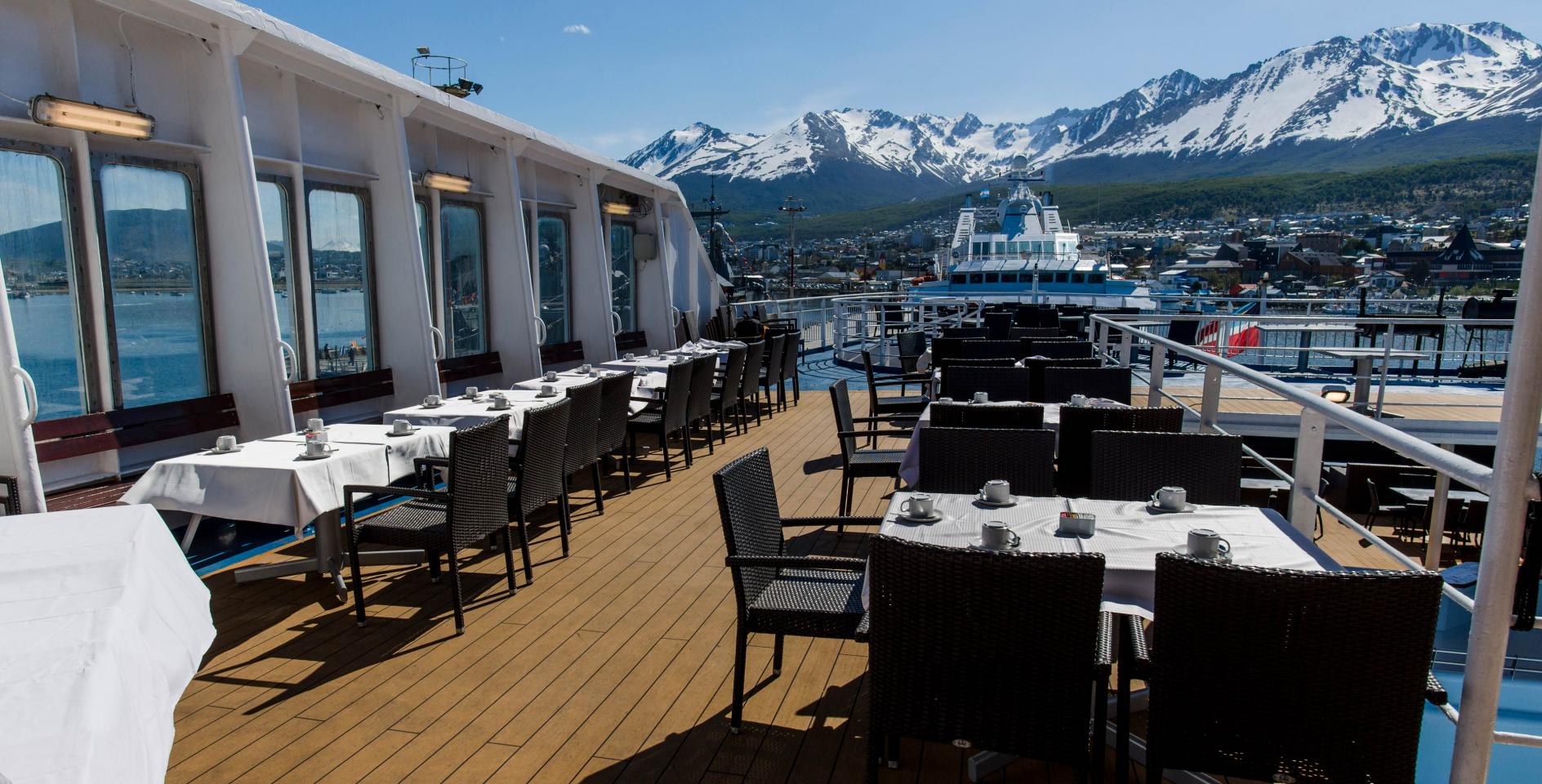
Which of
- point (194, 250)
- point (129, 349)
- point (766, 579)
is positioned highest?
point (194, 250)

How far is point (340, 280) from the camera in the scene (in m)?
5.89

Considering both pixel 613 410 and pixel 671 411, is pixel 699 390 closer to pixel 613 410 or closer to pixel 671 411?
pixel 671 411

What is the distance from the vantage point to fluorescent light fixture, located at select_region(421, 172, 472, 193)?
21.3 ft

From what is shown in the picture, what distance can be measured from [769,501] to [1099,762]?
1300mm

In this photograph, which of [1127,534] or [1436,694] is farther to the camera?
[1127,534]

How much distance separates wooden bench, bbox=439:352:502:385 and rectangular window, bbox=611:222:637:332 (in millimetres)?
2869

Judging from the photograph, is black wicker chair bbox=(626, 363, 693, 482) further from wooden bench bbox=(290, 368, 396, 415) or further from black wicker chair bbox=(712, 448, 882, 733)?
black wicker chair bbox=(712, 448, 882, 733)

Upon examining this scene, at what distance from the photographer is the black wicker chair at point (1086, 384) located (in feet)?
16.4

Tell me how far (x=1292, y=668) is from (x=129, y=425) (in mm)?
4932

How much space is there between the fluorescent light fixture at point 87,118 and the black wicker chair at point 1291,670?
4605mm

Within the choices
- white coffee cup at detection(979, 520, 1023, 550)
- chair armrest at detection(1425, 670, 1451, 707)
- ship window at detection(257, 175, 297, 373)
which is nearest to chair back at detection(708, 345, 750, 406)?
ship window at detection(257, 175, 297, 373)

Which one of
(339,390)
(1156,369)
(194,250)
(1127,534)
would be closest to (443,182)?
(339,390)

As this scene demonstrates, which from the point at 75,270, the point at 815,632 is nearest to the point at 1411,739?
the point at 815,632

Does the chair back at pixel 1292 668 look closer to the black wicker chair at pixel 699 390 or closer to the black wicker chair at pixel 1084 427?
the black wicker chair at pixel 1084 427
